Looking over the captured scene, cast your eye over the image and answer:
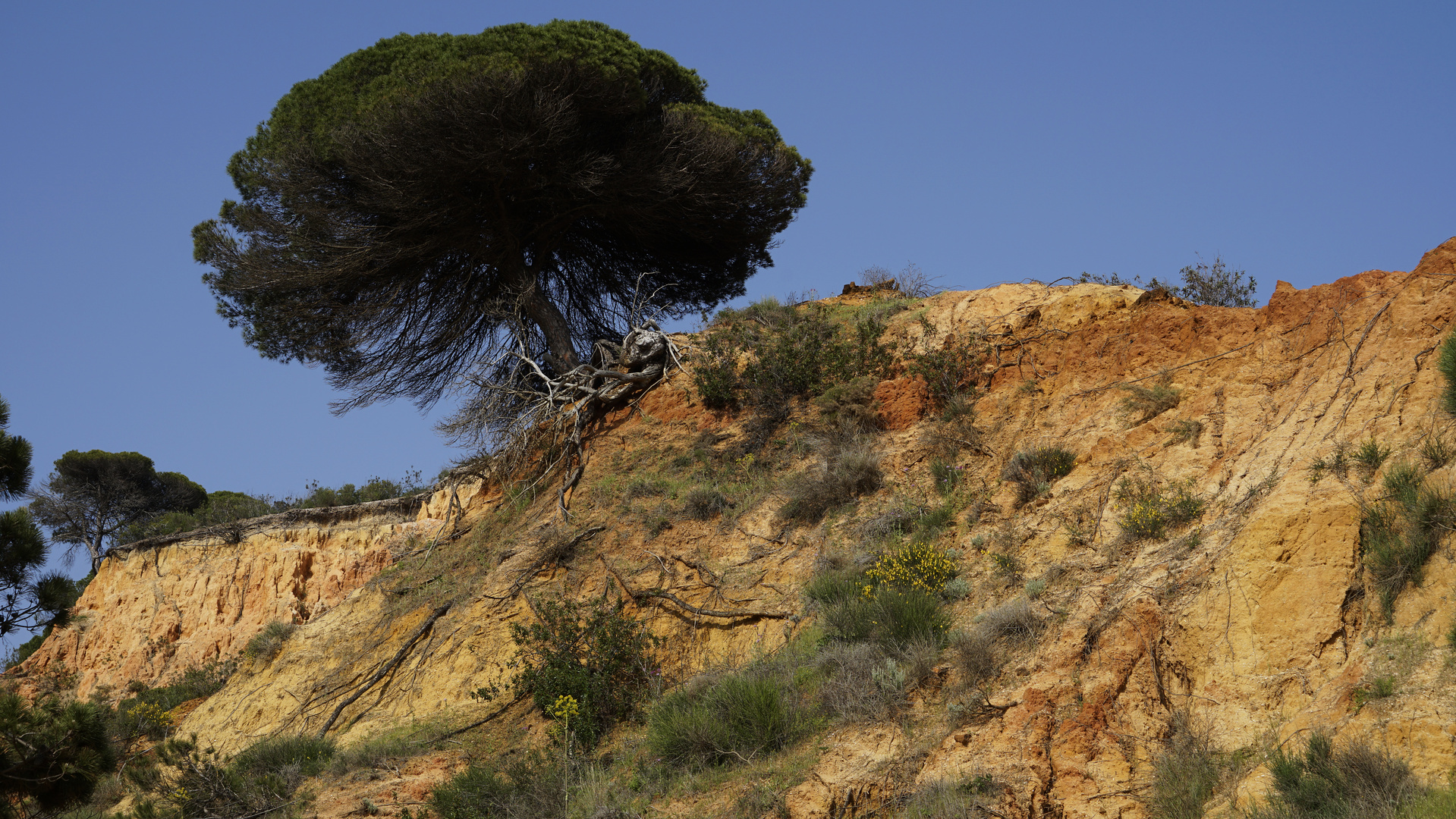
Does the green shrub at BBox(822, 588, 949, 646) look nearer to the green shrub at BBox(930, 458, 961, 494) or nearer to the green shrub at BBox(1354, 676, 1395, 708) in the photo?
the green shrub at BBox(930, 458, 961, 494)

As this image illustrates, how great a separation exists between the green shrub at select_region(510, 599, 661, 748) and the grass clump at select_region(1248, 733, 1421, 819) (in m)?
5.71

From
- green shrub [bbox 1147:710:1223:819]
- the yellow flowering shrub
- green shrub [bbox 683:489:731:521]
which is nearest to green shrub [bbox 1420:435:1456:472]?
green shrub [bbox 1147:710:1223:819]

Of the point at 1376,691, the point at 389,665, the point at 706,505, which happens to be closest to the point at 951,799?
the point at 1376,691

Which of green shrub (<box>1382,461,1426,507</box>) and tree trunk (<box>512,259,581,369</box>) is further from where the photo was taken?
tree trunk (<box>512,259,581,369</box>)

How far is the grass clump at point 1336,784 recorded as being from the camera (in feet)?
17.1

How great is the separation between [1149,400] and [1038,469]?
1271mm

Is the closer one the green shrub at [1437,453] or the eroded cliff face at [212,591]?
the green shrub at [1437,453]

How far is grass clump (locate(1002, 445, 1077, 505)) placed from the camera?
988 centimetres

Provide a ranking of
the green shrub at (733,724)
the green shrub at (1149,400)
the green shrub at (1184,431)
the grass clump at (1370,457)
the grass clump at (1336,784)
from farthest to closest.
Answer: the green shrub at (1149,400) < the green shrub at (1184,431) < the green shrub at (733,724) < the grass clump at (1370,457) < the grass clump at (1336,784)

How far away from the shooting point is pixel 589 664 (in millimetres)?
9938

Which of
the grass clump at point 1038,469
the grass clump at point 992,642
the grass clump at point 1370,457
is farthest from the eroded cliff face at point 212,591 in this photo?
the grass clump at point 1370,457

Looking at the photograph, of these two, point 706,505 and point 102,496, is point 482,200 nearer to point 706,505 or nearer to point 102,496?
point 706,505

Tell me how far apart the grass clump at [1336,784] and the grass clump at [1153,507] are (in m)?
2.63

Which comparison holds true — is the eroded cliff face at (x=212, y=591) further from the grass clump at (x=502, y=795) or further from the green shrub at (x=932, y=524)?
the green shrub at (x=932, y=524)
